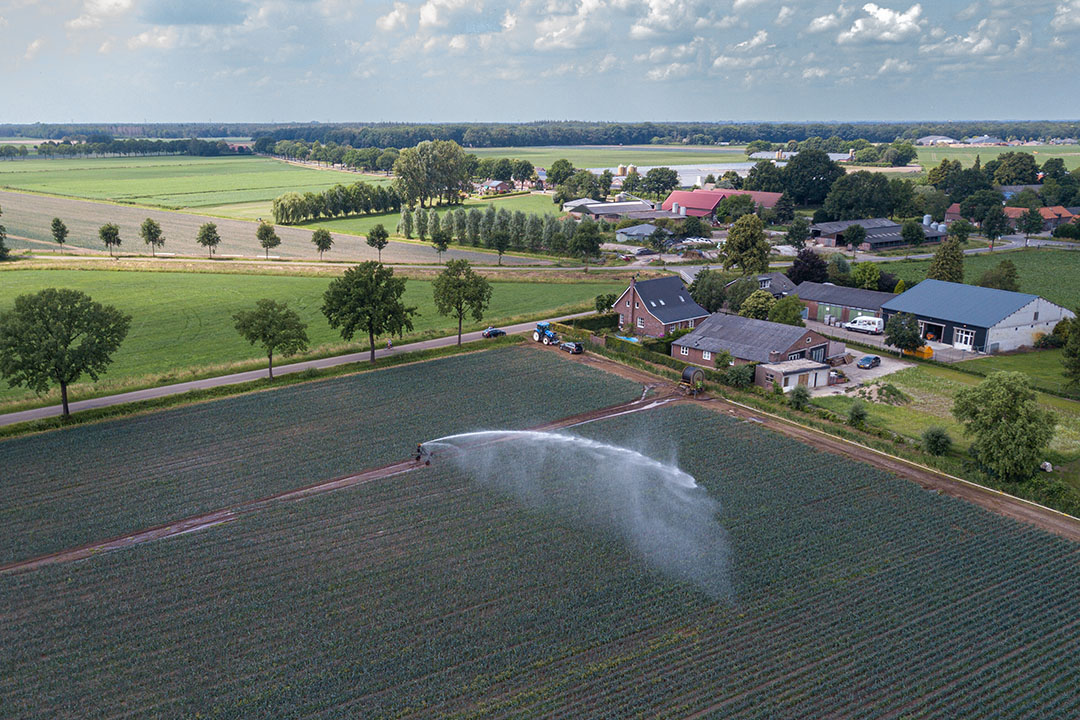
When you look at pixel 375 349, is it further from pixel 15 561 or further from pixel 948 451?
pixel 948 451

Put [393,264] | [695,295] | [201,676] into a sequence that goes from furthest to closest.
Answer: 1. [393,264]
2. [695,295]
3. [201,676]

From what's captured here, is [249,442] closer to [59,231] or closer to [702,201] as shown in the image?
[59,231]

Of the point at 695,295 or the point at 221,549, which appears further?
the point at 695,295

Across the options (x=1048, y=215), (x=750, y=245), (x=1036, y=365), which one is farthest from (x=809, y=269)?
(x=1048, y=215)

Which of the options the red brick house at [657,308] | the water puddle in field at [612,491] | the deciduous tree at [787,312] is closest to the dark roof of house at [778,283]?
the red brick house at [657,308]

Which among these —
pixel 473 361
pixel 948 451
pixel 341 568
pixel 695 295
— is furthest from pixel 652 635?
pixel 695 295

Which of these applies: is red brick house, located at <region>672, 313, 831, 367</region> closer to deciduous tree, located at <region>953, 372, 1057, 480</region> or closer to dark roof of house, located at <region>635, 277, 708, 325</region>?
dark roof of house, located at <region>635, 277, 708, 325</region>
